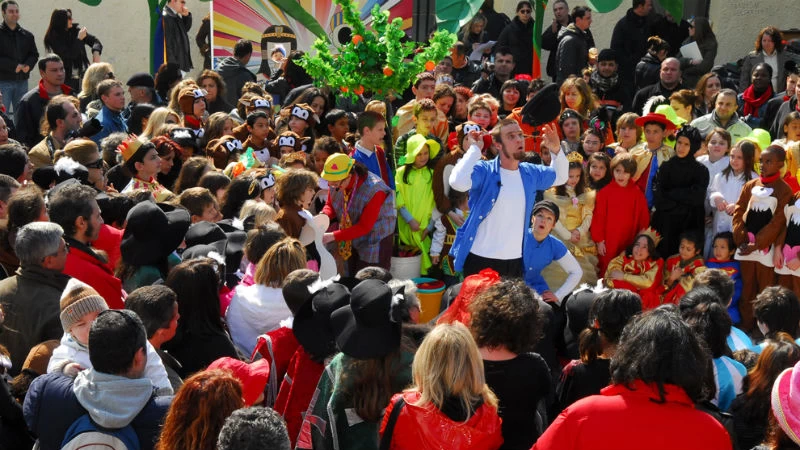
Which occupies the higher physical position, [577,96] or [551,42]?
[551,42]

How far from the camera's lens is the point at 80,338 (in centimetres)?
361

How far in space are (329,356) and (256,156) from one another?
12.9 ft

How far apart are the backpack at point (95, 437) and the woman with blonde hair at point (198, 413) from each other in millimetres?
198

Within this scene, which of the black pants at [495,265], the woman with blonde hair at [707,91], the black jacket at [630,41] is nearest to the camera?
the black pants at [495,265]

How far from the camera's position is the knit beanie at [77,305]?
3.61 metres

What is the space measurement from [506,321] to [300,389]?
2.75 feet

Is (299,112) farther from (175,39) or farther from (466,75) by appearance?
(175,39)

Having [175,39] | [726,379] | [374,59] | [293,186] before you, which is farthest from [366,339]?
[175,39]

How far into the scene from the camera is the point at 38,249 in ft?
13.8

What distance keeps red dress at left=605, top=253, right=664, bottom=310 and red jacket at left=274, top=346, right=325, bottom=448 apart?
3.60 meters

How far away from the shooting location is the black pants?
19.3 ft

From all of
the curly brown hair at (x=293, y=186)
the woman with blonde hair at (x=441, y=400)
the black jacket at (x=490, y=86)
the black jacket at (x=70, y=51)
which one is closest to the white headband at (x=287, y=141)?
the curly brown hair at (x=293, y=186)

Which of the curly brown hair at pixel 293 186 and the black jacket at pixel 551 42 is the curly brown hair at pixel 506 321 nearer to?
the curly brown hair at pixel 293 186

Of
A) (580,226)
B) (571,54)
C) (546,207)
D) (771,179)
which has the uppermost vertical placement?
(571,54)
